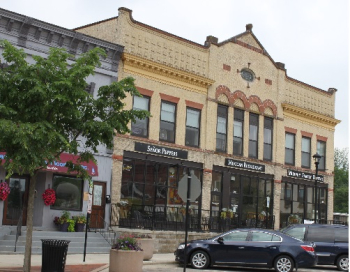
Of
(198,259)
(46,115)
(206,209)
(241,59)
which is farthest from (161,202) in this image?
(46,115)

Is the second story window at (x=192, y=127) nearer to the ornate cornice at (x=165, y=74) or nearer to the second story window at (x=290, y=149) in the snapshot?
the ornate cornice at (x=165, y=74)

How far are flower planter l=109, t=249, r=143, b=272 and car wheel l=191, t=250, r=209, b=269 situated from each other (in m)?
3.36

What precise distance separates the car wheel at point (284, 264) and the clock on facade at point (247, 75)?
14.7 metres

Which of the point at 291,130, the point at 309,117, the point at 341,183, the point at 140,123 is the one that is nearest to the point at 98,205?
the point at 140,123

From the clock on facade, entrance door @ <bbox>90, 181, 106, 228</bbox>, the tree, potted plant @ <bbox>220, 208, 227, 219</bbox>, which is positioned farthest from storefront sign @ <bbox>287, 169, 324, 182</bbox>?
the tree

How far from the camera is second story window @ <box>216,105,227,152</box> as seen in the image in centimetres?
3014

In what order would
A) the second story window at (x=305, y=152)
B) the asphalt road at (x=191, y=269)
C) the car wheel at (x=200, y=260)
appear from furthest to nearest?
the second story window at (x=305, y=152), the car wheel at (x=200, y=260), the asphalt road at (x=191, y=269)

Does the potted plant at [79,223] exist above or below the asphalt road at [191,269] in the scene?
above

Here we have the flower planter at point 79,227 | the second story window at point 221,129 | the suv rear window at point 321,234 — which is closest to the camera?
the suv rear window at point 321,234

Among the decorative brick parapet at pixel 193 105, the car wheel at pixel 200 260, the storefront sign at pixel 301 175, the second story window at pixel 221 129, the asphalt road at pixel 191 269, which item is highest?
the decorative brick parapet at pixel 193 105

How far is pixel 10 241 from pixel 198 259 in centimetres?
701

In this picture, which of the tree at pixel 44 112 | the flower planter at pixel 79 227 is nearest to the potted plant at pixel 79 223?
the flower planter at pixel 79 227

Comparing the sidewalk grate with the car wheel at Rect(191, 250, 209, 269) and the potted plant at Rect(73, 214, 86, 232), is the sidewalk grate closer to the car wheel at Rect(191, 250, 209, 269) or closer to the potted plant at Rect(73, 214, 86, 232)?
the car wheel at Rect(191, 250, 209, 269)

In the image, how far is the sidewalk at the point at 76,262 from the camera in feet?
54.6
